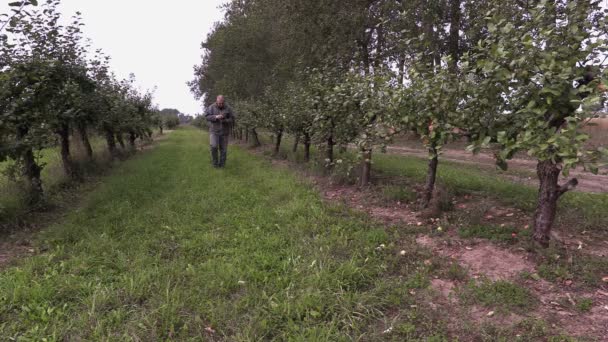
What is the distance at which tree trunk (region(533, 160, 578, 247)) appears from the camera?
387cm

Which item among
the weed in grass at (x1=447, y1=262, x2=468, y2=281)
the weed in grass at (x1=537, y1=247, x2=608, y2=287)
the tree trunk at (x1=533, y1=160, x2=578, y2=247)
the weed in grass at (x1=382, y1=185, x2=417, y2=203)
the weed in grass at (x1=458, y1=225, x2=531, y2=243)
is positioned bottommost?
the weed in grass at (x1=447, y1=262, x2=468, y2=281)

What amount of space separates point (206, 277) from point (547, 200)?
3622mm

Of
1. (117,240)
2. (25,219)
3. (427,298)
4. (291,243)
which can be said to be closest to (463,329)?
(427,298)

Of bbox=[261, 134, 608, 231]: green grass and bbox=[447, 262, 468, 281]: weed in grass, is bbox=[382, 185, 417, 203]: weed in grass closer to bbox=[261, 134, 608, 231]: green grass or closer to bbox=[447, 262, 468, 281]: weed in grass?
bbox=[261, 134, 608, 231]: green grass

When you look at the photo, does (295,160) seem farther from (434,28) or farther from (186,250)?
(186,250)

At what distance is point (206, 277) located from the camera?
3635mm

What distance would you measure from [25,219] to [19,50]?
10.8 ft

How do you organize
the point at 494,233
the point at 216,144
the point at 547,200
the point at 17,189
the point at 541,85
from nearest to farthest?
the point at 541,85 → the point at 547,200 → the point at 494,233 → the point at 17,189 → the point at 216,144

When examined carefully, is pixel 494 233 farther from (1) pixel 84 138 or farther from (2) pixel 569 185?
(1) pixel 84 138

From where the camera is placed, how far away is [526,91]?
356 centimetres

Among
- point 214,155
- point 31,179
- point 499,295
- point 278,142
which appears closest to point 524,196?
point 499,295

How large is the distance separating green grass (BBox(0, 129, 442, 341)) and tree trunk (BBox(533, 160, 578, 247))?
4.46 ft

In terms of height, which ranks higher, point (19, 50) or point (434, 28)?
point (434, 28)

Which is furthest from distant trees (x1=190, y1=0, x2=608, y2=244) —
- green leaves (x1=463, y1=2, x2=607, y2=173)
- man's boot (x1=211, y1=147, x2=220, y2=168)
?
man's boot (x1=211, y1=147, x2=220, y2=168)
